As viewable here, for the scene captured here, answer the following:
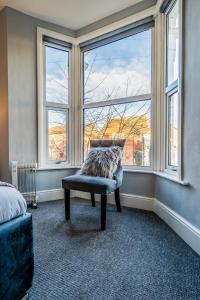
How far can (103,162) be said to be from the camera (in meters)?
2.75

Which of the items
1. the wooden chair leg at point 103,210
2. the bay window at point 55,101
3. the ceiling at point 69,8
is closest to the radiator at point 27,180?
the bay window at point 55,101

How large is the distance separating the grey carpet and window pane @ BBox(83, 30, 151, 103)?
1.92 m

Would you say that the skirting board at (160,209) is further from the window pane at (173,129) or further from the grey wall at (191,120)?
the window pane at (173,129)

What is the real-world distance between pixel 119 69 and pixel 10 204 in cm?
288

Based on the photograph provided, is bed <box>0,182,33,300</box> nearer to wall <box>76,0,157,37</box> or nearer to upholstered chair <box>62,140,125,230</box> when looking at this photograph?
upholstered chair <box>62,140,125,230</box>

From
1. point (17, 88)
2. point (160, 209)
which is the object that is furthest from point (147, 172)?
point (17, 88)

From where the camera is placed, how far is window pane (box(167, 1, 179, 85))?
2584 millimetres

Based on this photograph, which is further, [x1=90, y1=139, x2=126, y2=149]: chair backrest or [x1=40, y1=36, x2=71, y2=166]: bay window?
[x1=40, y1=36, x2=71, y2=166]: bay window

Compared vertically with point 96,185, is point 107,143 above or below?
above

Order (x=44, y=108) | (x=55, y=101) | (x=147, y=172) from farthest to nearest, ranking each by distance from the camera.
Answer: (x=55, y=101) < (x=44, y=108) < (x=147, y=172)

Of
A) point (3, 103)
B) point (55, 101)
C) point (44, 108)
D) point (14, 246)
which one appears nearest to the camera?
point (14, 246)

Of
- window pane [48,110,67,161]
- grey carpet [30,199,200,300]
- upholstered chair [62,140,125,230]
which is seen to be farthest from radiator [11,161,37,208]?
upholstered chair [62,140,125,230]

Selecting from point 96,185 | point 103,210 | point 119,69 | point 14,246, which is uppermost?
point 119,69

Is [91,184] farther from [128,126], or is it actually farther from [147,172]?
[128,126]
